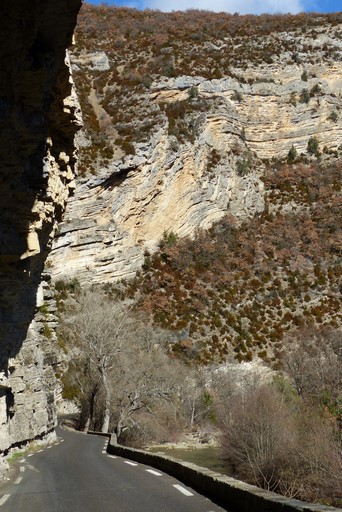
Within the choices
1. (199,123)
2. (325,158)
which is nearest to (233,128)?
(199,123)

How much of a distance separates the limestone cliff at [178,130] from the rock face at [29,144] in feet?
110

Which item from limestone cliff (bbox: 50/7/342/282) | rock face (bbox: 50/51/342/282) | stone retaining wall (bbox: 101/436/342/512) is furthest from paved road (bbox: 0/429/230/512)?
rock face (bbox: 50/51/342/282)

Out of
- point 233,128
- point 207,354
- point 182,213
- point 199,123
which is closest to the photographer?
point 207,354

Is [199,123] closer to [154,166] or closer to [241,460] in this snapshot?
[154,166]

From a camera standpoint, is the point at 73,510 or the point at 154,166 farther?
the point at 154,166

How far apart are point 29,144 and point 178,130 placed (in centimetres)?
4886

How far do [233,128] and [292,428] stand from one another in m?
44.3

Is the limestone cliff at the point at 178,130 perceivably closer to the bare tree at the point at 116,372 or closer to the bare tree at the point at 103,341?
the bare tree at the point at 116,372

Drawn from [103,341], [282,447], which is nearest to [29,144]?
[282,447]

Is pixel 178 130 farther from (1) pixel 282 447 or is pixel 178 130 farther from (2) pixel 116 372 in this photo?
(1) pixel 282 447

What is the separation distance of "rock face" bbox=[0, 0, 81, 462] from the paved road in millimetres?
1871

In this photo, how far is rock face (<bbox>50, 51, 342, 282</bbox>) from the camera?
4578cm

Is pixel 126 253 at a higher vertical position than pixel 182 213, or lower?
lower

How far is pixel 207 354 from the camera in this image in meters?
42.1
